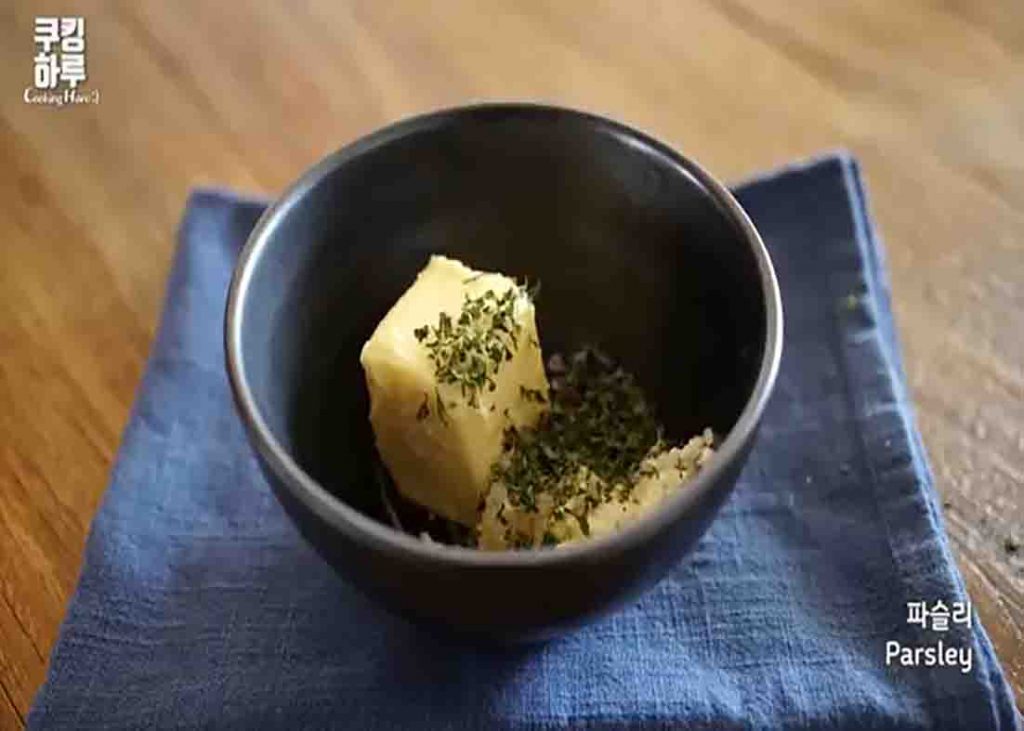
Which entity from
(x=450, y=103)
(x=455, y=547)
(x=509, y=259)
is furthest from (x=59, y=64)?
(x=455, y=547)

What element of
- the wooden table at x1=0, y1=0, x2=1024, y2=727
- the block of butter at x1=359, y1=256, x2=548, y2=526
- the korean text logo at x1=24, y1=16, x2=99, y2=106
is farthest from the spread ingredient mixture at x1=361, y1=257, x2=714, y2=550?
the korean text logo at x1=24, y1=16, x2=99, y2=106

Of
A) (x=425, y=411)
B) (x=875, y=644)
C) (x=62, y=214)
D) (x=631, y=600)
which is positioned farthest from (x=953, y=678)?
(x=62, y=214)

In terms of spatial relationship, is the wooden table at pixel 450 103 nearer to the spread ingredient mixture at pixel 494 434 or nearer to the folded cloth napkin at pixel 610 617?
the folded cloth napkin at pixel 610 617

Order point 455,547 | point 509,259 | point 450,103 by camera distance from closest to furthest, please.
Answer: point 455,547
point 509,259
point 450,103

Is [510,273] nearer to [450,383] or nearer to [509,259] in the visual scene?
[509,259]

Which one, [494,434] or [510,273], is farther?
[510,273]

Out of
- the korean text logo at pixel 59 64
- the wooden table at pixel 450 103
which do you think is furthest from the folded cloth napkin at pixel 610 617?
the korean text logo at pixel 59 64
